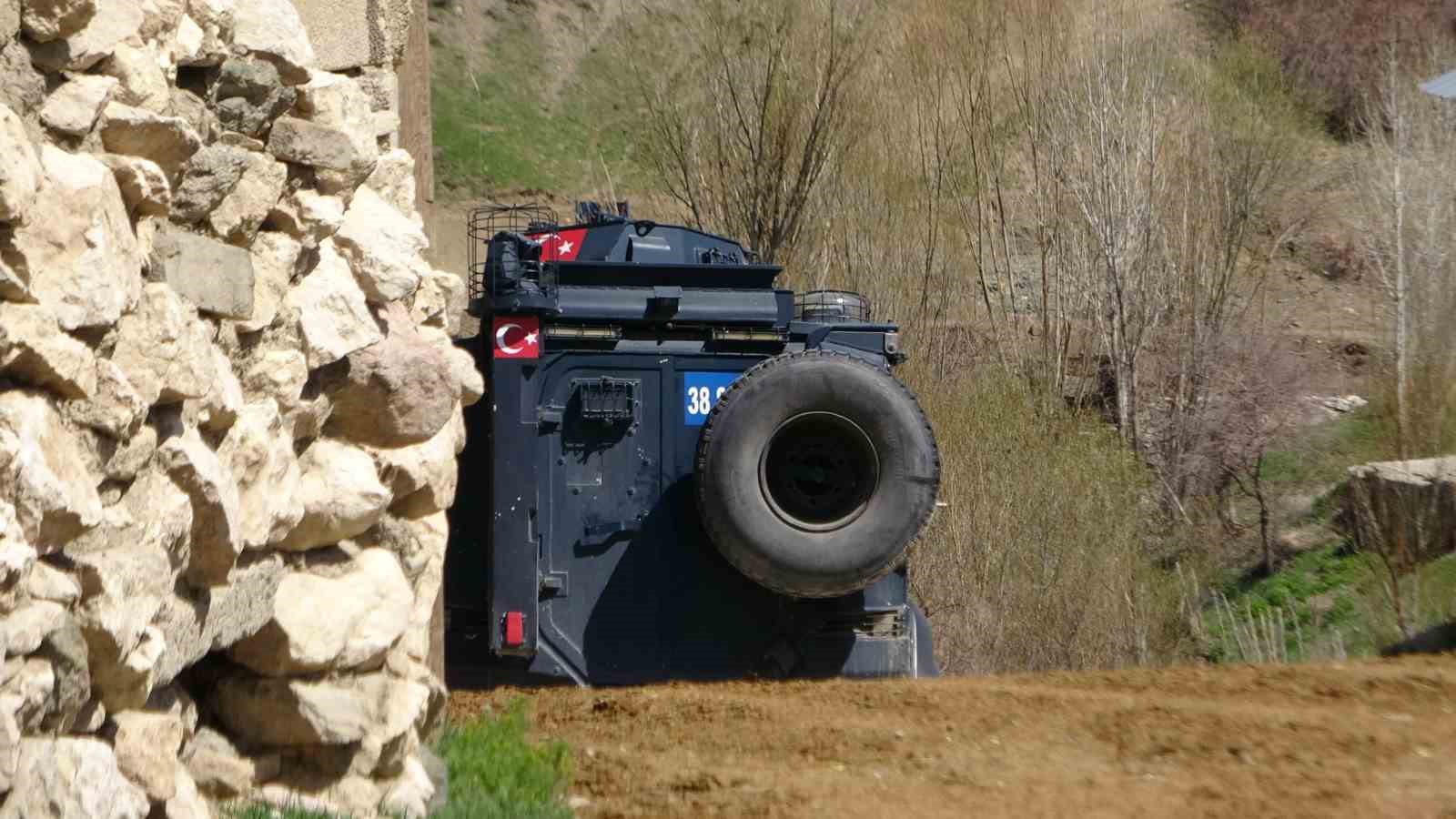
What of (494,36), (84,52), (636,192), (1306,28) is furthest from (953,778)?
(494,36)

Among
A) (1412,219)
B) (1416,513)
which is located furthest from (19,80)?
(1412,219)

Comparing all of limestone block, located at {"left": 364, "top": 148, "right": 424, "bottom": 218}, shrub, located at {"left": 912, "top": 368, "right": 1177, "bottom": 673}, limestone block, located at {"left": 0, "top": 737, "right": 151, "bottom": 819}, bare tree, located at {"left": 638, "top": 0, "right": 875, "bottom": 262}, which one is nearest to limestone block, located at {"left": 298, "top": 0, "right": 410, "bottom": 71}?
limestone block, located at {"left": 364, "top": 148, "right": 424, "bottom": 218}

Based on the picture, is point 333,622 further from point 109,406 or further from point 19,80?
point 19,80

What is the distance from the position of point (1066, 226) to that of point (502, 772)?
649 inches

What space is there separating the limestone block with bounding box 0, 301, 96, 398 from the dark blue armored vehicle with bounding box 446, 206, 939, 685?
470cm

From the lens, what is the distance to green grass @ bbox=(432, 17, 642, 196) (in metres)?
38.1

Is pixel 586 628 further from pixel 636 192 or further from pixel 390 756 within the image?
pixel 636 192

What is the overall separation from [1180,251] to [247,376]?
714 inches

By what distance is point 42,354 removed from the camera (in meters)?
3.16

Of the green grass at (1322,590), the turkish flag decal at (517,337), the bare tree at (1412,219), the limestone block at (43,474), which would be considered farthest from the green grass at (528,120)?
the limestone block at (43,474)

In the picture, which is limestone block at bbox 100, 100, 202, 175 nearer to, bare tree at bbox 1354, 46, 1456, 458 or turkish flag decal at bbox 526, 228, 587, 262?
turkish flag decal at bbox 526, 228, 587, 262

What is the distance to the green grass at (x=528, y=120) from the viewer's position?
3812 centimetres

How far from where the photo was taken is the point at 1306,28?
3391 centimetres

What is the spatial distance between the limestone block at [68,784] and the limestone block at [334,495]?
4.55ft
